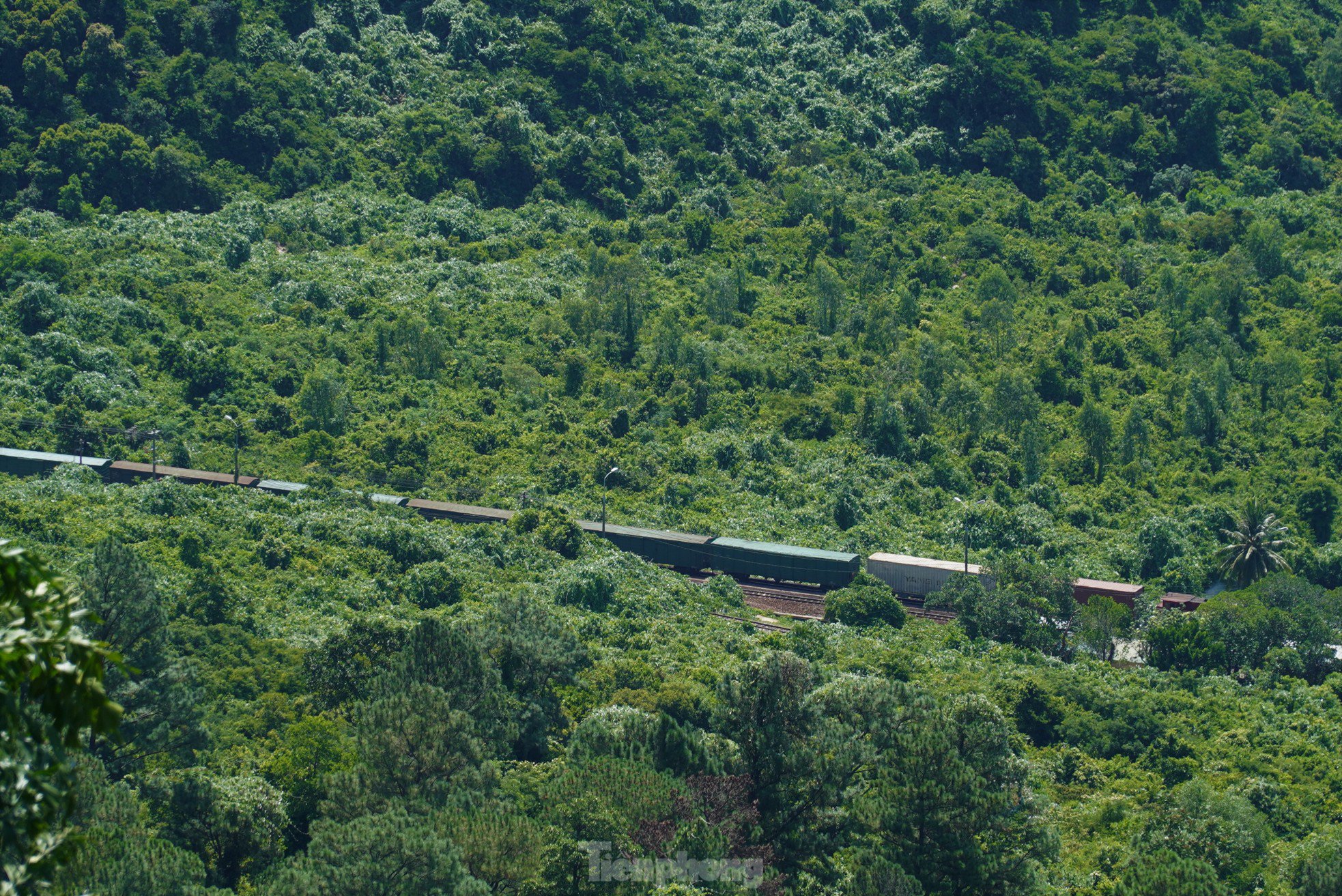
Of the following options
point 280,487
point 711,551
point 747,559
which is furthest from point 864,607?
point 280,487

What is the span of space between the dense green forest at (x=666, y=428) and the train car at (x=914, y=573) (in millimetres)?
4727

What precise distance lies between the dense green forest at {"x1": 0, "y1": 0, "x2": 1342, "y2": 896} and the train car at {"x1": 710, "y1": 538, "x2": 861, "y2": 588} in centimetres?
506

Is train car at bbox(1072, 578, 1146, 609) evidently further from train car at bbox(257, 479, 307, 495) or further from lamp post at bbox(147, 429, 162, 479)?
lamp post at bbox(147, 429, 162, 479)

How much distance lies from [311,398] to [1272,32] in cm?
11048

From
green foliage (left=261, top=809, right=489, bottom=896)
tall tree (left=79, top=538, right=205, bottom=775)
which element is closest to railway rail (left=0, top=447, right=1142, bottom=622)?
tall tree (left=79, top=538, right=205, bottom=775)

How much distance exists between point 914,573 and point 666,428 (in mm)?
24493

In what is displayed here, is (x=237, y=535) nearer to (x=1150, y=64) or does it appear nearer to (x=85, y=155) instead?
(x=85, y=155)

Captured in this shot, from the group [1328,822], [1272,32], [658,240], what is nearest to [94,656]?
[1328,822]

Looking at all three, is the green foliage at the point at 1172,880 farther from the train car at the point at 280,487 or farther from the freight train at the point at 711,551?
the train car at the point at 280,487

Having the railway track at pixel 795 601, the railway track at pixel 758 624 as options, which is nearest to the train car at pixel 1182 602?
the railway track at pixel 795 601

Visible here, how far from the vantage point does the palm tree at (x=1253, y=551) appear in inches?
3238

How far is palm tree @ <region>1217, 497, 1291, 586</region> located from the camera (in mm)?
82250

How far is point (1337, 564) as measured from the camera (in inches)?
3477

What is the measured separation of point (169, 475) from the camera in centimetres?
8319
